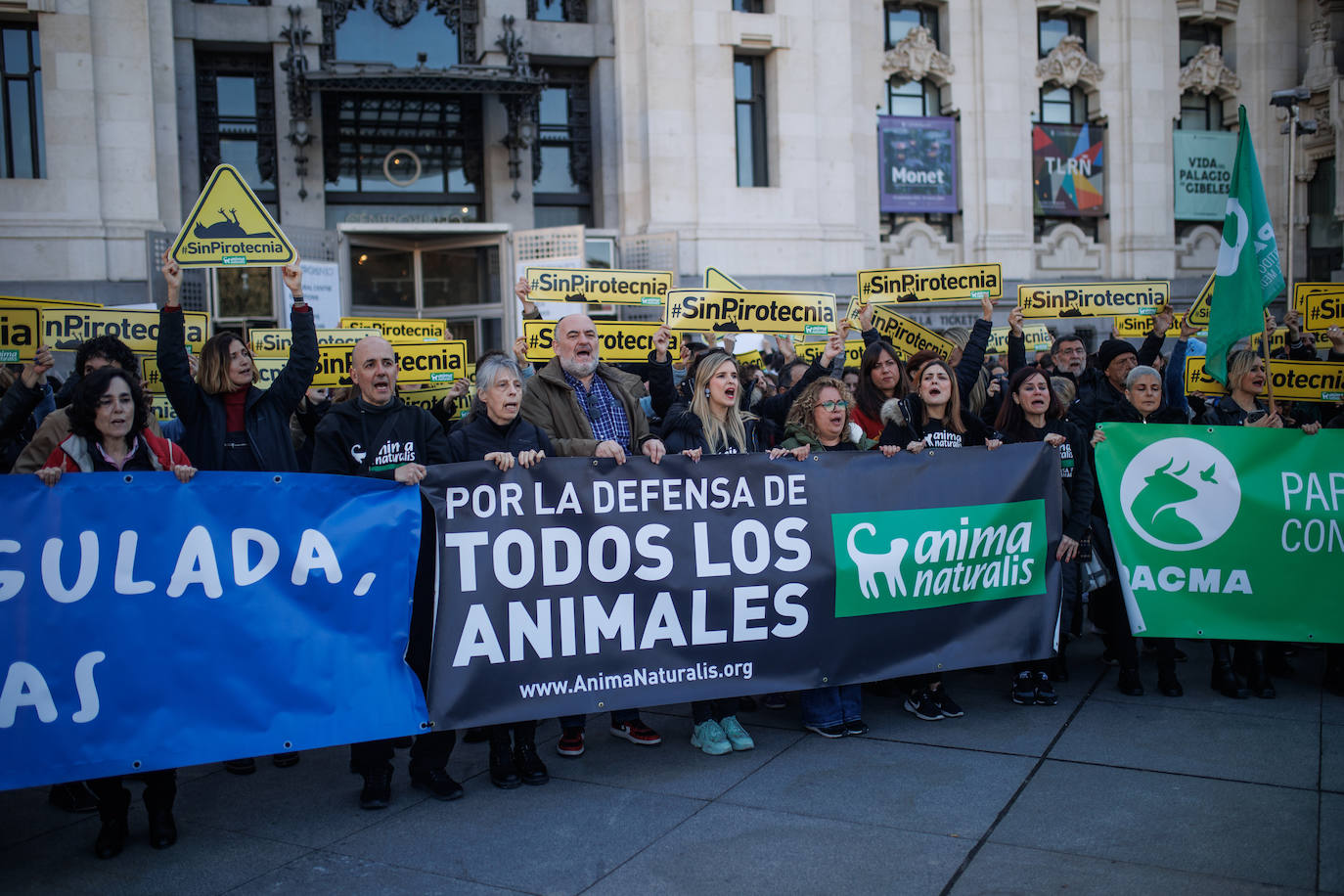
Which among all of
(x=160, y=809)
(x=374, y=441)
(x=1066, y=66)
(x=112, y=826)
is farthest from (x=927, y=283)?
(x=1066, y=66)

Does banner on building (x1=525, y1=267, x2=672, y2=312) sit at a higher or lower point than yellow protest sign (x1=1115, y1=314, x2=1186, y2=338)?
higher

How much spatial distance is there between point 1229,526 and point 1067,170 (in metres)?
17.4

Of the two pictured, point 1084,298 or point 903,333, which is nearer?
point 903,333

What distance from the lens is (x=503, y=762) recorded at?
5.24 metres

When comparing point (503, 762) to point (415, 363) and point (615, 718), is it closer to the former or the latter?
point (615, 718)

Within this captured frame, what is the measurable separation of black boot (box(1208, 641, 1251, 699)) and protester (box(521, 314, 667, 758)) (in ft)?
11.0

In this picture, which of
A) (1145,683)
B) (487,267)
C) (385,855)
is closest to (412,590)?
(385,855)

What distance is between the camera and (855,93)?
2070cm

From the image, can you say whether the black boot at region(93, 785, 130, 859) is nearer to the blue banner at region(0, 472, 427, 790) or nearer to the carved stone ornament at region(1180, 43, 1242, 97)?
the blue banner at region(0, 472, 427, 790)

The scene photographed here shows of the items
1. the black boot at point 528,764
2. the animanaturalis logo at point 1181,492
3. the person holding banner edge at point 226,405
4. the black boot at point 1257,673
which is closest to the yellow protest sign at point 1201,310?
the animanaturalis logo at point 1181,492

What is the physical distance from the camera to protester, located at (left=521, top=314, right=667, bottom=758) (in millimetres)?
5855

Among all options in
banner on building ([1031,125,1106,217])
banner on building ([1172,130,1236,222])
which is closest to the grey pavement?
banner on building ([1031,125,1106,217])

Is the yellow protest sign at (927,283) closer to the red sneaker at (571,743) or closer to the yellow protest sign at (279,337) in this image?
the yellow protest sign at (279,337)

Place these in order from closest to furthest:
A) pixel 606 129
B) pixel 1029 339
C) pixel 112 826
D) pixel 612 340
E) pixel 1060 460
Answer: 1. pixel 112 826
2. pixel 1060 460
3. pixel 612 340
4. pixel 1029 339
5. pixel 606 129
